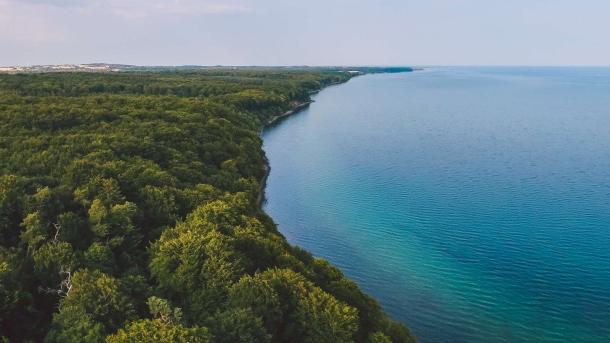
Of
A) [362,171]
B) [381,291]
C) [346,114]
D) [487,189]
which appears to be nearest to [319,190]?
[362,171]

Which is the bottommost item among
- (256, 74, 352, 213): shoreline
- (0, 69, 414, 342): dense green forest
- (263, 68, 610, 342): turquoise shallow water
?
(256, 74, 352, 213): shoreline

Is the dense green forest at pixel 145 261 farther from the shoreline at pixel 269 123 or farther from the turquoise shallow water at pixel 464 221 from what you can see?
the shoreline at pixel 269 123

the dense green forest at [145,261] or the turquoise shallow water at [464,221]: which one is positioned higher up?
the dense green forest at [145,261]

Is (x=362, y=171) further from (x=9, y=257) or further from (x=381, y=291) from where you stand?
(x=9, y=257)

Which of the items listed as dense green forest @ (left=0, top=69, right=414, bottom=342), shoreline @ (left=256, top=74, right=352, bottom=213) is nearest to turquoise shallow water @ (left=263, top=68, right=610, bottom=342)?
shoreline @ (left=256, top=74, right=352, bottom=213)

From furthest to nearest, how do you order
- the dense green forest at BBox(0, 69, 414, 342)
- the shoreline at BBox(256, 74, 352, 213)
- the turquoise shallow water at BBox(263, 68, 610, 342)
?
the shoreline at BBox(256, 74, 352, 213)
the turquoise shallow water at BBox(263, 68, 610, 342)
the dense green forest at BBox(0, 69, 414, 342)

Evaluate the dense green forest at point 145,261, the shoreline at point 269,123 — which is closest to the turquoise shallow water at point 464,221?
the shoreline at point 269,123

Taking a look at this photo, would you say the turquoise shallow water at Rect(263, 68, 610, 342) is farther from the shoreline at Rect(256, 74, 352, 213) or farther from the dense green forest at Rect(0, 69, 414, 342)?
the dense green forest at Rect(0, 69, 414, 342)

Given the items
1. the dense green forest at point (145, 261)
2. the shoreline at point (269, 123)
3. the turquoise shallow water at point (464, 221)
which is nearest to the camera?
the dense green forest at point (145, 261)
